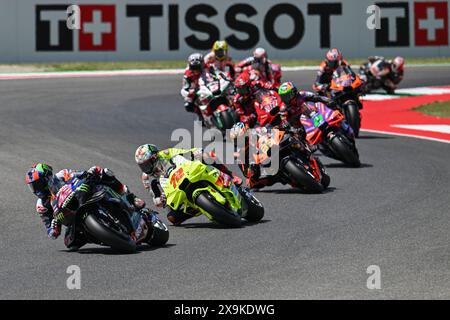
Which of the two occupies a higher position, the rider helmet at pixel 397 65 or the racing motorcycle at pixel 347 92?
the rider helmet at pixel 397 65

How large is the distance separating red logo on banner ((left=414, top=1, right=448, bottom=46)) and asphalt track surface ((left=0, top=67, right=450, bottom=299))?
16.5 meters

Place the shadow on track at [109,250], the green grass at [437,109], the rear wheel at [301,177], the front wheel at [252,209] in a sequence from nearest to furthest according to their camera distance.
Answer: the shadow on track at [109,250] < the front wheel at [252,209] < the rear wheel at [301,177] < the green grass at [437,109]

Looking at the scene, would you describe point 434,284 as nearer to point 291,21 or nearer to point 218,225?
point 218,225

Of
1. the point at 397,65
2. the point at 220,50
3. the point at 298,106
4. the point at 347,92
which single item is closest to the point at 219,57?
the point at 220,50

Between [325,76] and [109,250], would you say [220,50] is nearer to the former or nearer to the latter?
[325,76]

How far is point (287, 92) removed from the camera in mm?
16078

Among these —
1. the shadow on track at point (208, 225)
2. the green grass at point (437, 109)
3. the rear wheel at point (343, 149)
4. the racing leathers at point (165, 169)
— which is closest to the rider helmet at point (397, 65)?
the green grass at point (437, 109)

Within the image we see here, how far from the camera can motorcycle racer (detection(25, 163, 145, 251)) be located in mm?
10727

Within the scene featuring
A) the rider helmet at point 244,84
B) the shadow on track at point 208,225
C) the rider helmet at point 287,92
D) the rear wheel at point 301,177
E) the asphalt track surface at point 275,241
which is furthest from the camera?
the rider helmet at point 244,84

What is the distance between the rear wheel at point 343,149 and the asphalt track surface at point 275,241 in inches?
8.2

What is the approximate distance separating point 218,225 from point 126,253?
6.29 ft

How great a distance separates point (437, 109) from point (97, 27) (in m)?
13.0

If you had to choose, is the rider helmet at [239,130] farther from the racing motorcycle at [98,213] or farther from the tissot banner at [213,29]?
the tissot banner at [213,29]

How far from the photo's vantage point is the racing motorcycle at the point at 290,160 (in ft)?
47.8
